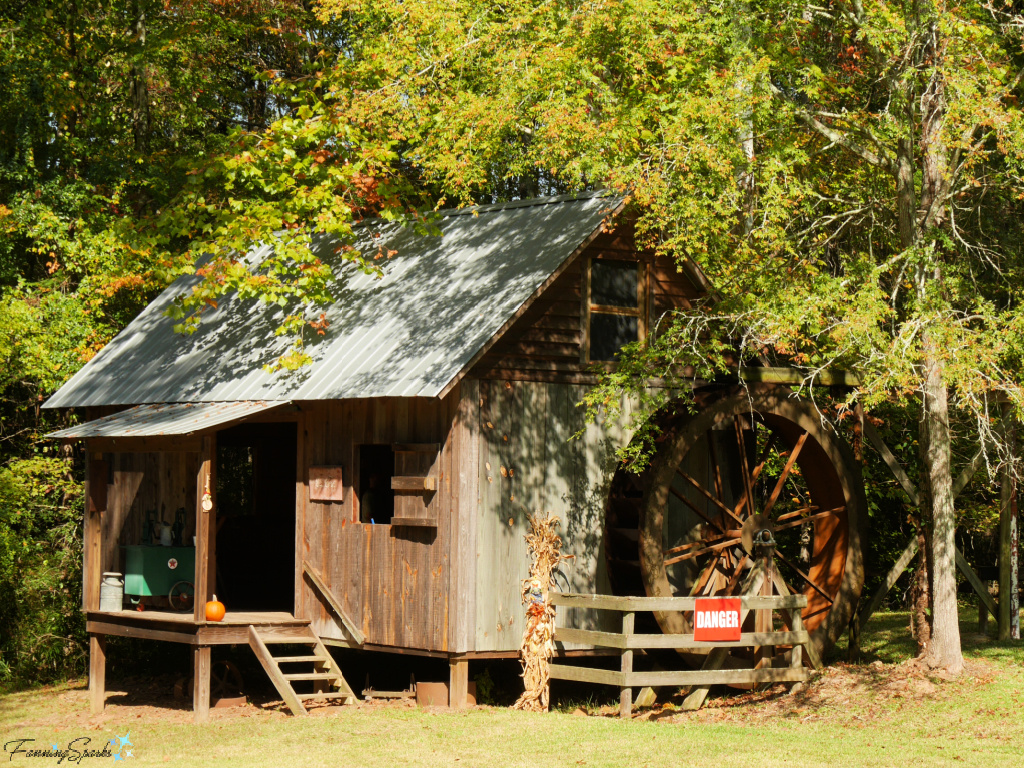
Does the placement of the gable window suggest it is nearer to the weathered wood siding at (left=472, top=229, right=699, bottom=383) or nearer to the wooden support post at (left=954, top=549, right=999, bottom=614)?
the weathered wood siding at (left=472, top=229, right=699, bottom=383)

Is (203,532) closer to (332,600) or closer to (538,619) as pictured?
(332,600)

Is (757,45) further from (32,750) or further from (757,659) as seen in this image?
(32,750)

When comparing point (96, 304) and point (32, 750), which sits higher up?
point (96, 304)

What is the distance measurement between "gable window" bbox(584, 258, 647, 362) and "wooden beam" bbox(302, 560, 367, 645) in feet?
13.3

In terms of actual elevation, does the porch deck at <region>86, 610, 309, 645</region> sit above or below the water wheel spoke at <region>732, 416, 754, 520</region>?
below

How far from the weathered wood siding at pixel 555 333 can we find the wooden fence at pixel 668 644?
253 cm

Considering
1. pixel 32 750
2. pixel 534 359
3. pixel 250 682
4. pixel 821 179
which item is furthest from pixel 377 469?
pixel 821 179

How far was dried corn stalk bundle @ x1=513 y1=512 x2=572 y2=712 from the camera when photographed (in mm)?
13312

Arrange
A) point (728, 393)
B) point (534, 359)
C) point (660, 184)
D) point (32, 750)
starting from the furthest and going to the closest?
point (728, 393)
point (534, 359)
point (660, 184)
point (32, 750)

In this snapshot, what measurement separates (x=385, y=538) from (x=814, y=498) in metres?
6.00

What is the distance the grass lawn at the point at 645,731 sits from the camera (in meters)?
10.8

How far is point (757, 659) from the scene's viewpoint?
14.2m

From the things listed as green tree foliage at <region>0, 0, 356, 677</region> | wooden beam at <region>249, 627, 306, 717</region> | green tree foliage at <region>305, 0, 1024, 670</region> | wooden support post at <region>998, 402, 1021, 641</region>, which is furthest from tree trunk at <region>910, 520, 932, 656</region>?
green tree foliage at <region>0, 0, 356, 677</region>

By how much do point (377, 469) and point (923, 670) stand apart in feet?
22.0
